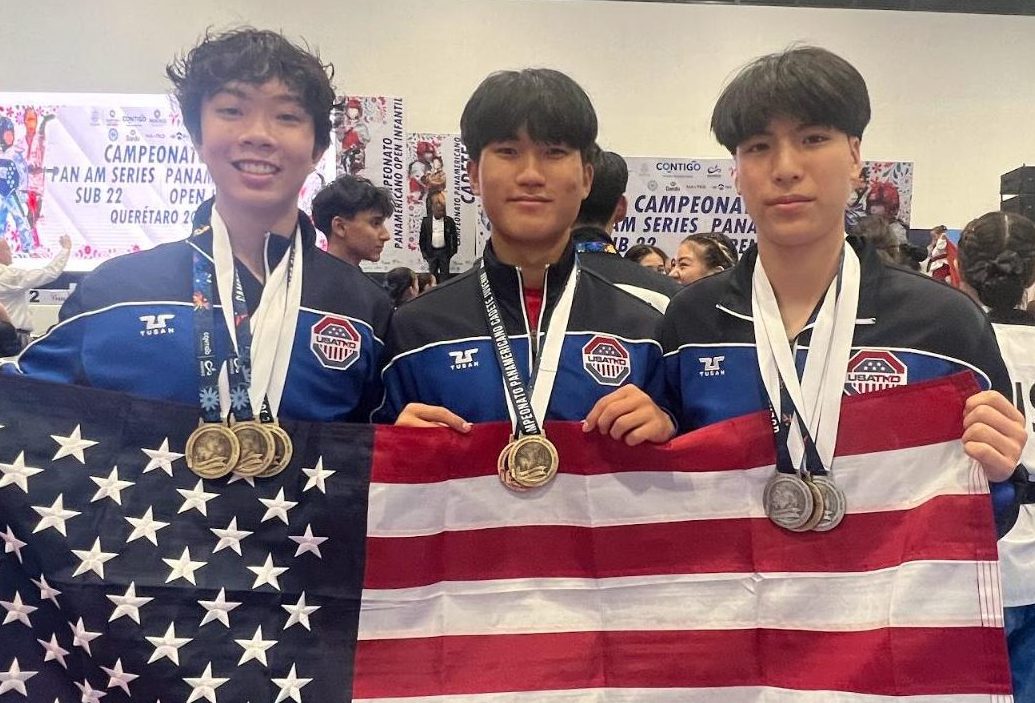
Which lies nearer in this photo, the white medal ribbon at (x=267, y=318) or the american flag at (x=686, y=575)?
the american flag at (x=686, y=575)

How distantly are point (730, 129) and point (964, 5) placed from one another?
8847mm

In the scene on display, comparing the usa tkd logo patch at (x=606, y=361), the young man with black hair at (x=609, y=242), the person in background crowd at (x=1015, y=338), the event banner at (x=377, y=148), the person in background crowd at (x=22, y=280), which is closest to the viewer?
the usa tkd logo patch at (x=606, y=361)

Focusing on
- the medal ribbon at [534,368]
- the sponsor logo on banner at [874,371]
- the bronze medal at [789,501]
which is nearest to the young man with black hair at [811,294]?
the sponsor logo on banner at [874,371]

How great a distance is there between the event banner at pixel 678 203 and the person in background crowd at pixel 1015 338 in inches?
178

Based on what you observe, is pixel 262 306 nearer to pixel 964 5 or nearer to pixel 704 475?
pixel 704 475

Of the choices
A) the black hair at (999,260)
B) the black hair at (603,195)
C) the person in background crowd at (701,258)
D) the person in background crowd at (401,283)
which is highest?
the person in background crowd at (401,283)

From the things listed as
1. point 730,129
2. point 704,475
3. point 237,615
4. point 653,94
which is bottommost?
point 237,615

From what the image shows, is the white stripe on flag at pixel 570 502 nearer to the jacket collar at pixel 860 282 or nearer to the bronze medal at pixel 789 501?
the bronze medal at pixel 789 501

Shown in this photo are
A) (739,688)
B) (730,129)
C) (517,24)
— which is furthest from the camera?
(517,24)

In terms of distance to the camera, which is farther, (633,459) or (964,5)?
(964,5)

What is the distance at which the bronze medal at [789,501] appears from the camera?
5.64 feet

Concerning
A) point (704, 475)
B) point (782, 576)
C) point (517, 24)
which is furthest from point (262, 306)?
point (517, 24)

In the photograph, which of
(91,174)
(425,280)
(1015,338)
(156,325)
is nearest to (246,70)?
(156,325)

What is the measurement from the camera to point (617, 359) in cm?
199
